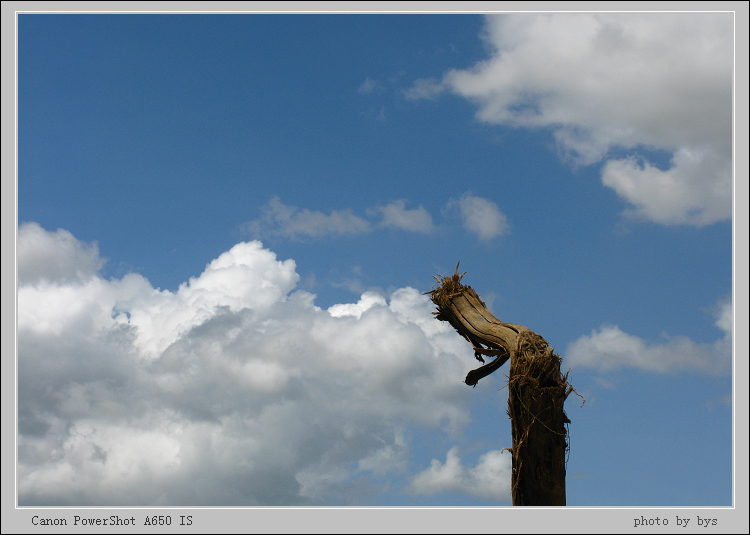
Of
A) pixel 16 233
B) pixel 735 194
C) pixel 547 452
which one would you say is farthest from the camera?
pixel 16 233

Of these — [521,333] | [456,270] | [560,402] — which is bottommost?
[560,402]

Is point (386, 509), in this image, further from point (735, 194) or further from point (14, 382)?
point (735, 194)

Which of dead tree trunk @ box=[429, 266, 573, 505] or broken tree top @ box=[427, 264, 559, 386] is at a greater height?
broken tree top @ box=[427, 264, 559, 386]

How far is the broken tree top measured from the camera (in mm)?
9625

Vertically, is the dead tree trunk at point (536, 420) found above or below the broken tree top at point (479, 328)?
below

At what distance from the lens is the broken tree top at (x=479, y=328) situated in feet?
31.6

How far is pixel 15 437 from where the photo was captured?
39.1 ft

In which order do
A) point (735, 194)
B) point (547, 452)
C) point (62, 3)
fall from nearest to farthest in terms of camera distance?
point (547, 452)
point (735, 194)
point (62, 3)

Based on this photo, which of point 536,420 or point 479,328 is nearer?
point 536,420

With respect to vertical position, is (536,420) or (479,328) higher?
(479,328)

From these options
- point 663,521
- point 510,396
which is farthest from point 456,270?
point 663,521

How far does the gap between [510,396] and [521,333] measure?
1.04 meters

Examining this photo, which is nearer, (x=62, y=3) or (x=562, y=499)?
(x=562, y=499)

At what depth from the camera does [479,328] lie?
10.6m
